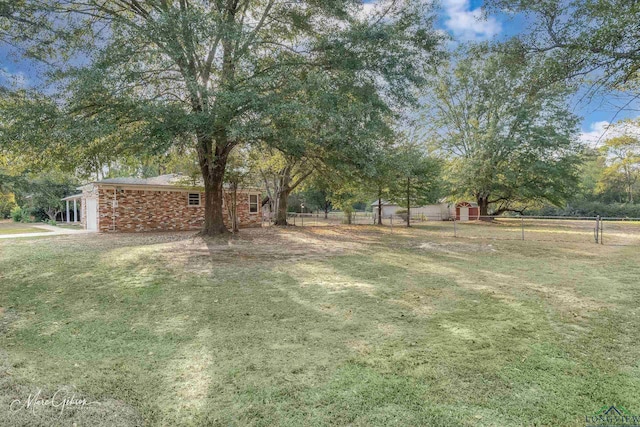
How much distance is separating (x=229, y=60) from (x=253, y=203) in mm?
12380

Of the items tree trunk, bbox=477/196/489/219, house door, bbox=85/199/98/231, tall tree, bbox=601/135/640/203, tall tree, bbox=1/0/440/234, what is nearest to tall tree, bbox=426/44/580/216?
tree trunk, bbox=477/196/489/219

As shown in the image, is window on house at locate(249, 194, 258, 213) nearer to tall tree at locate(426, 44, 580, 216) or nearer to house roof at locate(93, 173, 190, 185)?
house roof at locate(93, 173, 190, 185)

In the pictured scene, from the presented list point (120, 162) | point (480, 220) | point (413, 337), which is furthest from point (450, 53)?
point (480, 220)

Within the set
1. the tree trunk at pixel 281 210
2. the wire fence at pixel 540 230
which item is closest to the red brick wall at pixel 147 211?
the tree trunk at pixel 281 210

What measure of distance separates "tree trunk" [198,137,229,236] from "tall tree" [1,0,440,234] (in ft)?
1.76

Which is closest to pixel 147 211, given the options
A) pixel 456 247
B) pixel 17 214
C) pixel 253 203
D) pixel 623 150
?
pixel 253 203

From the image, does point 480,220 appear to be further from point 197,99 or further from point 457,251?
point 197,99

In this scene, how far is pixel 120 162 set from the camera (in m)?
12.6

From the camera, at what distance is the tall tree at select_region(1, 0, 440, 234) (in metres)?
7.75

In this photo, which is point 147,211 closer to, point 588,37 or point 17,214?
point 17,214

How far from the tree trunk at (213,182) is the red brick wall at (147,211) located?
507 centimetres

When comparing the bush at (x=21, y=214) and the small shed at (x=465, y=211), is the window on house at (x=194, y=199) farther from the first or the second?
the small shed at (x=465, y=211)

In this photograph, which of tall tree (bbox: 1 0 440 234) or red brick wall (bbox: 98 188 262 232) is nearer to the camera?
tall tree (bbox: 1 0 440 234)

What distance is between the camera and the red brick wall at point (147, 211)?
53.7ft
